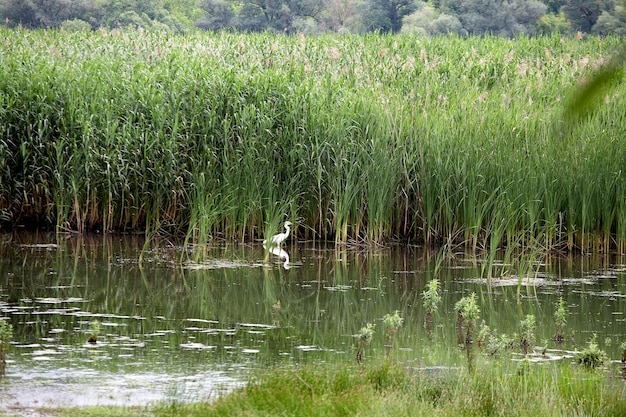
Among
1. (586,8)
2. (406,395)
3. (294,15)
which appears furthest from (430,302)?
(294,15)

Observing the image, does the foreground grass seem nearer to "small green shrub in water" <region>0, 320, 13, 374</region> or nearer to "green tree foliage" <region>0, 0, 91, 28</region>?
"small green shrub in water" <region>0, 320, 13, 374</region>

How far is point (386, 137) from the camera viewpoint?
1241cm

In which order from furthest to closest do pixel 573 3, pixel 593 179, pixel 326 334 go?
pixel 593 179, pixel 326 334, pixel 573 3

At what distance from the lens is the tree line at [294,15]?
4206 cm

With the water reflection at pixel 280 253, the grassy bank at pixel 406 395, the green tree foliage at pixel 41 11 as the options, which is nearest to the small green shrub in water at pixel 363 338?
the grassy bank at pixel 406 395

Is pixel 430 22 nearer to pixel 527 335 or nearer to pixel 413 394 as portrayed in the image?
pixel 527 335

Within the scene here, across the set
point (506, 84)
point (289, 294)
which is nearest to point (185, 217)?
point (289, 294)

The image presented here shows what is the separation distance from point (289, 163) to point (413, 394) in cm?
766

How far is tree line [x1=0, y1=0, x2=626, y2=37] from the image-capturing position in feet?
138

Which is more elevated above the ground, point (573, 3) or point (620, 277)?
point (573, 3)

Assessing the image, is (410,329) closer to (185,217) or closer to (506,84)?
(185,217)

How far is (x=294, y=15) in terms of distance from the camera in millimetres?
49969

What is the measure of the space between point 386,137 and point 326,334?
5.62m

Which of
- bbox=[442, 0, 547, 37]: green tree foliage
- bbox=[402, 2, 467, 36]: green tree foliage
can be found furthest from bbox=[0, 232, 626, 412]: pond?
bbox=[402, 2, 467, 36]: green tree foliage
